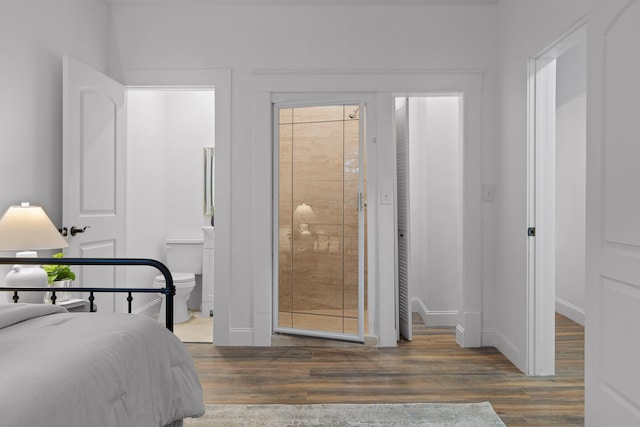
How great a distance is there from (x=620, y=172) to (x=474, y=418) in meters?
1.43

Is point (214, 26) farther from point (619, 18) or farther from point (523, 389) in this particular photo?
point (523, 389)

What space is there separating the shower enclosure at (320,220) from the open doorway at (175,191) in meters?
1.16

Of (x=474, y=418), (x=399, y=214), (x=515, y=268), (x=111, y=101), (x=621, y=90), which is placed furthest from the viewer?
(x=399, y=214)

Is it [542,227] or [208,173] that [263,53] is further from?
[542,227]

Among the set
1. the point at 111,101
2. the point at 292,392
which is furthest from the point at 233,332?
the point at 111,101

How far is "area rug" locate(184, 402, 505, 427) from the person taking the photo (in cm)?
250

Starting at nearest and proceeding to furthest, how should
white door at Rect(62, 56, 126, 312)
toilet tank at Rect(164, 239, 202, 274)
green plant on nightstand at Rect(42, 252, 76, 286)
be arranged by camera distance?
green plant on nightstand at Rect(42, 252, 76, 286)
white door at Rect(62, 56, 126, 312)
toilet tank at Rect(164, 239, 202, 274)

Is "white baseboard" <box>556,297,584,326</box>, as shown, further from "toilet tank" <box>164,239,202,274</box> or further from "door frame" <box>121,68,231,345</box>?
"toilet tank" <box>164,239,202,274</box>

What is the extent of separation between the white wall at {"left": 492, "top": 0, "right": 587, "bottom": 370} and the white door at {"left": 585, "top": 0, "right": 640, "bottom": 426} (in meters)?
0.80

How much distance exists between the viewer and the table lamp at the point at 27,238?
261 centimetres

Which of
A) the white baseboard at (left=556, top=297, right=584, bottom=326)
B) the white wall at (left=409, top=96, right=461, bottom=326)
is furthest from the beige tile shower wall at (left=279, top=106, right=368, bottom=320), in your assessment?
the white baseboard at (left=556, top=297, right=584, bottom=326)

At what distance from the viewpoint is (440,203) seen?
478 cm

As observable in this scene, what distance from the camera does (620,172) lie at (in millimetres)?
2131

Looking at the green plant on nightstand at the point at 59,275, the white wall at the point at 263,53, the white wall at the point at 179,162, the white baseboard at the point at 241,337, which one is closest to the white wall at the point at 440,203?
the white wall at the point at 263,53
